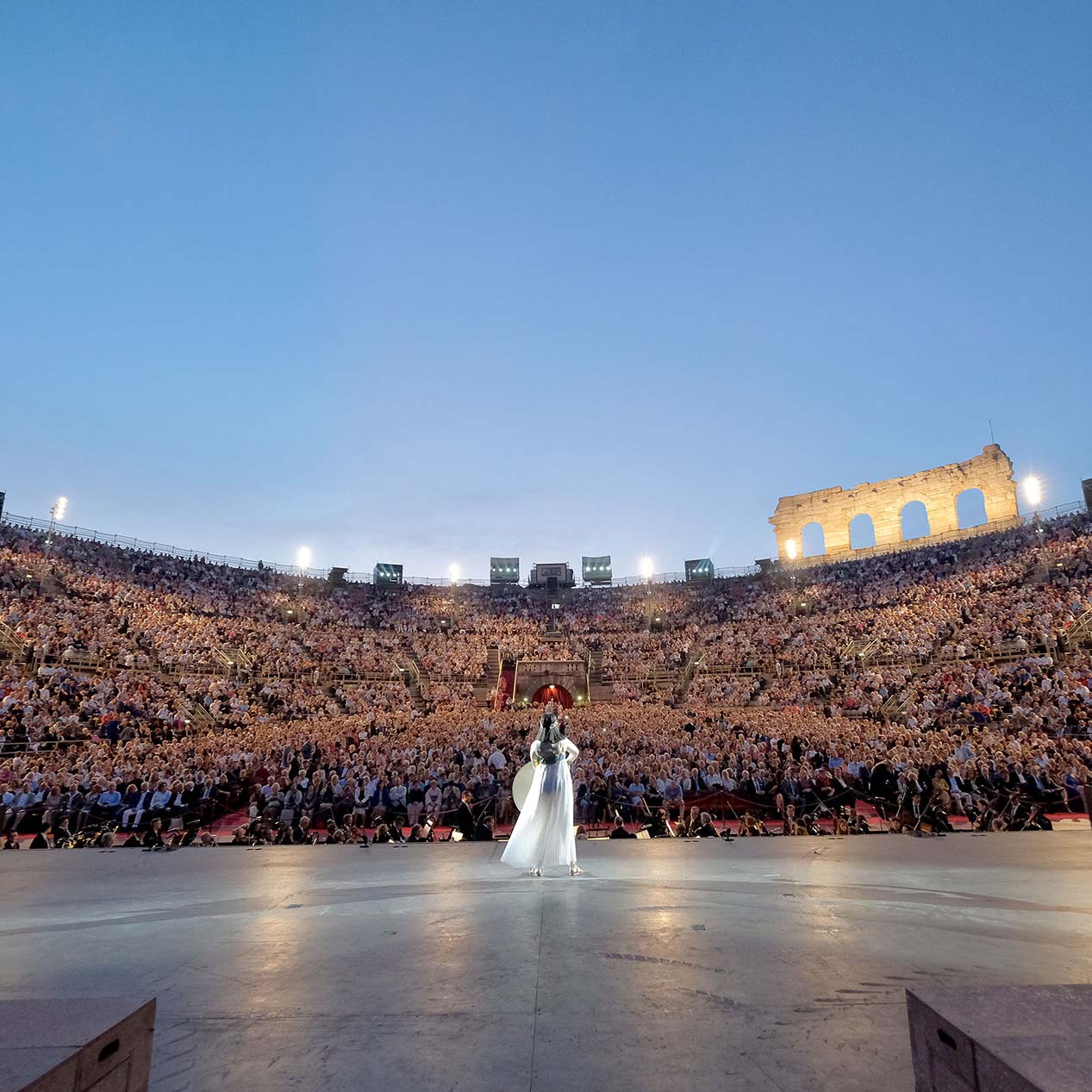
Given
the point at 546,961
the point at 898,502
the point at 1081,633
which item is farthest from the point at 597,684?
the point at 898,502

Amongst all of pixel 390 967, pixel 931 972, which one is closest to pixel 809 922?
pixel 931 972

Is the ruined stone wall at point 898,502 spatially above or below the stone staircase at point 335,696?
above

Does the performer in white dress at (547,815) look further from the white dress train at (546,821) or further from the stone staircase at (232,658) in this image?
the stone staircase at (232,658)

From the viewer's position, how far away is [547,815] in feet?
25.4

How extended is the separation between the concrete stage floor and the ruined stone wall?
165 feet

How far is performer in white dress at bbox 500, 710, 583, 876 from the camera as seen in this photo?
7.60 meters

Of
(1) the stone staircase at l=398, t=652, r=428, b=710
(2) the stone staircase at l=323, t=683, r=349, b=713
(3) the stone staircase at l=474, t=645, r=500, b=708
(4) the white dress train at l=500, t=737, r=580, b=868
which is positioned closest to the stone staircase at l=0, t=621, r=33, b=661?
(2) the stone staircase at l=323, t=683, r=349, b=713

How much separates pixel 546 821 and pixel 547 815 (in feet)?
0.24

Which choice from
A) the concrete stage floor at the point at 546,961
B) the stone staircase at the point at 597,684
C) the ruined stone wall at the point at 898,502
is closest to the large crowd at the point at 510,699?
the stone staircase at the point at 597,684

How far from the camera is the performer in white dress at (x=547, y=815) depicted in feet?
24.9

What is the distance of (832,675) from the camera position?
96.6ft

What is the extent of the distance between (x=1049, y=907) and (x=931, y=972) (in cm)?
251

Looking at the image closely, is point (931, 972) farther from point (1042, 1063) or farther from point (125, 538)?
Result: point (125, 538)

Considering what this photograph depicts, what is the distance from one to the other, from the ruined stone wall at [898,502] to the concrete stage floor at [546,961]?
50.2 metres
